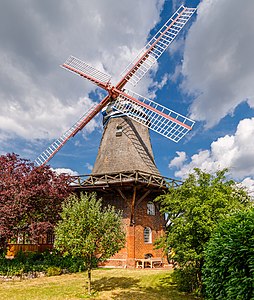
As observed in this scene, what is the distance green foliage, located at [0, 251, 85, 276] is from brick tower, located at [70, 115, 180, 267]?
10.1 feet

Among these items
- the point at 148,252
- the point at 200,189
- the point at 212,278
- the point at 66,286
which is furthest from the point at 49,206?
the point at 212,278

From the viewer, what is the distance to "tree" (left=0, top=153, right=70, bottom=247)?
1397 centimetres

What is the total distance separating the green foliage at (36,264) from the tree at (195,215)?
7.60 metres

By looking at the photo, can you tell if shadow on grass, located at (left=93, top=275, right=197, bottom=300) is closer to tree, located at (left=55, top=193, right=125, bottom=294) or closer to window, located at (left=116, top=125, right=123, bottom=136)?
tree, located at (left=55, top=193, right=125, bottom=294)

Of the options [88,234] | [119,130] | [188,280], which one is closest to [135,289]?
[188,280]

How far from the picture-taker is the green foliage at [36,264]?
14.5 meters

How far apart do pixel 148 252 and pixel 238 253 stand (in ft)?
47.6

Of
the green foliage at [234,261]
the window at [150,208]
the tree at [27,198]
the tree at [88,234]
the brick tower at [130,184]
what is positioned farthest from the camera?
the window at [150,208]

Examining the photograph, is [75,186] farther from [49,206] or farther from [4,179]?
[4,179]

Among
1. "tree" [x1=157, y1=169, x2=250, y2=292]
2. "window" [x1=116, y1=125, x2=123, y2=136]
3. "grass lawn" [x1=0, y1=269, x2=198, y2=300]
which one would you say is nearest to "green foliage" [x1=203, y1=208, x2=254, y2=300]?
"tree" [x1=157, y1=169, x2=250, y2=292]

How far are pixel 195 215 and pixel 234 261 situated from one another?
4.31 meters

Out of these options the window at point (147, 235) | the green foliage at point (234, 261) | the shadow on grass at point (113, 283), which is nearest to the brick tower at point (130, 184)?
the window at point (147, 235)

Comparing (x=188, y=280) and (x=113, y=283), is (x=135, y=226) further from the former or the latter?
(x=188, y=280)

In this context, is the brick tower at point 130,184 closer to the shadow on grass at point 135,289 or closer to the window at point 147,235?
the window at point 147,235
